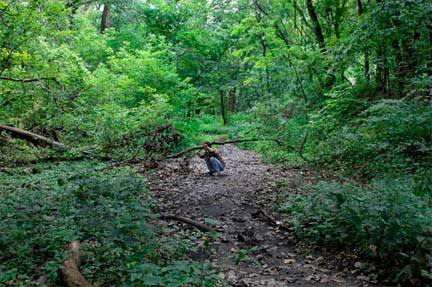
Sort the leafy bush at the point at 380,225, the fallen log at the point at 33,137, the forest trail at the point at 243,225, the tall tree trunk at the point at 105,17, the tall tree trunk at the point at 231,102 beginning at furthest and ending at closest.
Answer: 1. the tall tree trunk at the point at 231,102
2. the tall tree trunk at the point at 105,17
3. the fallen log at the point at 33,137
4. the forest trail at the point at 243,225
5. the leafy bush at the point at 380,225

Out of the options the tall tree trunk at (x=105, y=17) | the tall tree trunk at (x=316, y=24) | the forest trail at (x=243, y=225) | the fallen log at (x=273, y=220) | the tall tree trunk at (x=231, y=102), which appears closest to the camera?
the forest trail at (x=243, y=225)

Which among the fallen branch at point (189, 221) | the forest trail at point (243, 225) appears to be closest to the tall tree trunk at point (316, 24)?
the forest trail at point (243, 225)

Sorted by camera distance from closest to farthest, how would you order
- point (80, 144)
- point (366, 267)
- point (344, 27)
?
point (366, 267)
point (80, 144)
point (344, 27)

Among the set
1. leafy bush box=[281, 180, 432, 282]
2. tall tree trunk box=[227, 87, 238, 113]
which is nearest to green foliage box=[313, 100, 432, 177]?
leafy bush box=[281, 180, 432, 282]

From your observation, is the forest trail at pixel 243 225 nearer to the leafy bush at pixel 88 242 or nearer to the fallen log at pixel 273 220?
the fallen log at pixel 273 220

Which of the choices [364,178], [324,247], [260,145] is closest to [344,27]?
[260,145]

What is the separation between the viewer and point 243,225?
7191 mm

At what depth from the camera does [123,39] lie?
2133 centimetres

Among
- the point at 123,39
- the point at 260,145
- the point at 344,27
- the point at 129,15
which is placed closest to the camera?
the point at 344,27

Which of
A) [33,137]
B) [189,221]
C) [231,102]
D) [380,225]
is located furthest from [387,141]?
[231,102]

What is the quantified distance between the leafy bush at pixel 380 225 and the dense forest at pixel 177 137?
0.02 metres

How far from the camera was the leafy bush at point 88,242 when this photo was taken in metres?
4.09

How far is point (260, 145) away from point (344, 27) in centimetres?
600

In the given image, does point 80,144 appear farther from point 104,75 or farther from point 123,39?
point 123,39
